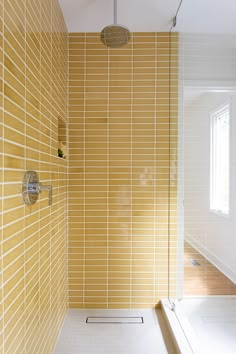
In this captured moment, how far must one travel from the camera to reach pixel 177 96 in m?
1.99

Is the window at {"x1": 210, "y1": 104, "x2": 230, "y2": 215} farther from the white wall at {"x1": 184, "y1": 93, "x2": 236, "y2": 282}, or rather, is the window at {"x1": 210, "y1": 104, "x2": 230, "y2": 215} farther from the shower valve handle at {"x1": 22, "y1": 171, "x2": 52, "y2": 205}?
the shower valve handle at {"x1": 22, "y1": 171, "x2": 52, "y2": 205}

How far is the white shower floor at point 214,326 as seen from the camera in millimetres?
1440

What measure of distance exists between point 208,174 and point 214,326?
90 centimetres

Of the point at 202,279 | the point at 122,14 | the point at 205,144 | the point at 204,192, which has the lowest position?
the point at 202,279

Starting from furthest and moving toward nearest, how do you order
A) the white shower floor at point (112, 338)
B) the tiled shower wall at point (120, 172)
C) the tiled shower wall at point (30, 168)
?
the tiled shower wall at point (120, 172) < the white shower floor at point (112, 338) < the tiled shower wall at point (30, 168)

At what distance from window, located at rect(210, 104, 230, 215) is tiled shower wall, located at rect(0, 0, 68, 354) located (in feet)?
3.17

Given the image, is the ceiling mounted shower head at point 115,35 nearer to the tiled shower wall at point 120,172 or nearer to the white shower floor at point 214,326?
the tiled shower wall at point 120,172

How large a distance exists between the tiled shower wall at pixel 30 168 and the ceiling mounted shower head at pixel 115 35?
328 millimetres

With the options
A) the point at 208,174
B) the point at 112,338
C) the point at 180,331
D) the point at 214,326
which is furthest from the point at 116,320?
the point at 208,174

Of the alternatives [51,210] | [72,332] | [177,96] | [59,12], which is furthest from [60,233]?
[59,12]

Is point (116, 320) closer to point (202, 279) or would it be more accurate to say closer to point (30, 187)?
point (202, 279)

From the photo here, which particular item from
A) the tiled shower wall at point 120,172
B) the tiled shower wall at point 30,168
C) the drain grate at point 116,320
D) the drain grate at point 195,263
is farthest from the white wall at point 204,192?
the tiled shower wall at point 30,168

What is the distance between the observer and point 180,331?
1.69 meters

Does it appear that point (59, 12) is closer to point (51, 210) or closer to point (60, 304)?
point (51, 210)
